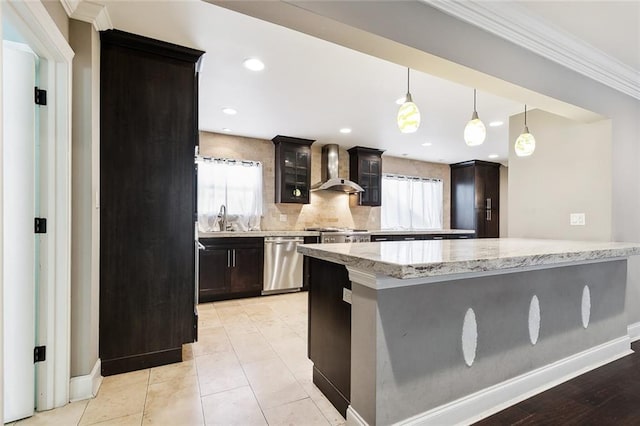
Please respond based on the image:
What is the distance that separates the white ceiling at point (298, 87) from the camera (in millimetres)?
2064

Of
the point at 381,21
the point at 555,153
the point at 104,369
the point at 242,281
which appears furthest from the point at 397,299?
the point at 242,281

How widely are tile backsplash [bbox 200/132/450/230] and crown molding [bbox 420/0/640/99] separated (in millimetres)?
3616

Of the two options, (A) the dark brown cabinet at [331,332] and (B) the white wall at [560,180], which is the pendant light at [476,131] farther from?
(A) the dark brown cabinet at [331,332]

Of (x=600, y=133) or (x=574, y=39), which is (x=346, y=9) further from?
(x=600, y=133)

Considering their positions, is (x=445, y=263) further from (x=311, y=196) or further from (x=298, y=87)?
(x=311, y=196)

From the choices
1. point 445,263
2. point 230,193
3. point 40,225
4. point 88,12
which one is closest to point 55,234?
point 40,225

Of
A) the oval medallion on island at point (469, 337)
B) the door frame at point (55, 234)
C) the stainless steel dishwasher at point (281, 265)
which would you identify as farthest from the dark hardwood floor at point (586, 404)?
the stainless steel dishwasher at point (281, 265)

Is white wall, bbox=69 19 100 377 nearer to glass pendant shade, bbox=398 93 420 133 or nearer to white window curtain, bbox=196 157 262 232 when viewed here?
glass pendant shade, bbox=398 93 420 133

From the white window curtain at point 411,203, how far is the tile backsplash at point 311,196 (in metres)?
0.20

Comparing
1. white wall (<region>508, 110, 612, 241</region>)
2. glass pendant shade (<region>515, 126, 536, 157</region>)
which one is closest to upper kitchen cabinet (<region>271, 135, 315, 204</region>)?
white wall (<region>508, 110, 612, 241</region>)

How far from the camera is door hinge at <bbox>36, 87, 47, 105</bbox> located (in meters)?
1.73

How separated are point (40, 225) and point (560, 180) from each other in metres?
4.13

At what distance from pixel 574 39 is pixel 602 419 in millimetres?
2486

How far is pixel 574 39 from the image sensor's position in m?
2.20
